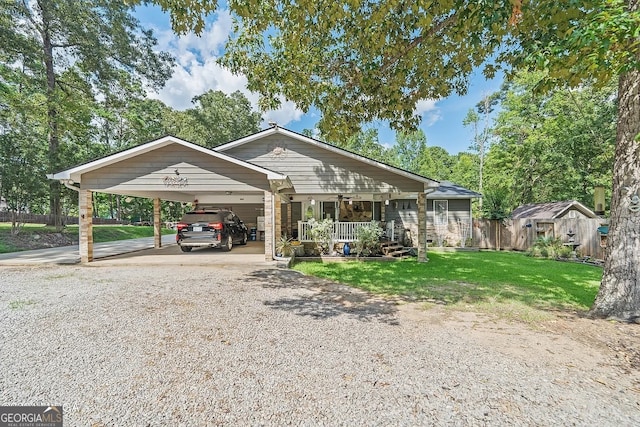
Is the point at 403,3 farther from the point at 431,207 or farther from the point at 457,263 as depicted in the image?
the point at 431,207

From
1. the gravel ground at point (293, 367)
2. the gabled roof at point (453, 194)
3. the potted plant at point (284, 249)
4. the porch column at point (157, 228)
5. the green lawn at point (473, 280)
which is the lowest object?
the green lawn at point (473, 280)

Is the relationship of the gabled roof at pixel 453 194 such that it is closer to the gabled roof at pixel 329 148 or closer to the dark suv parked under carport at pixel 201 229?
the gabled roof at pixel 329 148

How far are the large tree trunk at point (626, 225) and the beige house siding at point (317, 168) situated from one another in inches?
251

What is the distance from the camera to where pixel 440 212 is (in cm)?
1748

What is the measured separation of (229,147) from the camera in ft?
39.9

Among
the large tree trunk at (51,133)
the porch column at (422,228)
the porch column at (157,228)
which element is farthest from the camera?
the large tree trunk at (51,133)

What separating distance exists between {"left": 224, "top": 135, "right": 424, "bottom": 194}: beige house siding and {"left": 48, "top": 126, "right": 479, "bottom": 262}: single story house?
0.12ft

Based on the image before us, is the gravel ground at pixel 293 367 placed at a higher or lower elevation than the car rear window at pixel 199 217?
lower

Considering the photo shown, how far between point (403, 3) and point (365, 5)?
2.72 ft

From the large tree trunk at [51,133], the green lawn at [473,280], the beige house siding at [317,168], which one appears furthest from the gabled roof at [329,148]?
the large tree trunk at [51,133]

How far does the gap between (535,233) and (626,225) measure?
12.6 m

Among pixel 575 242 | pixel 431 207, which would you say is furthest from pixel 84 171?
pixel 575 242

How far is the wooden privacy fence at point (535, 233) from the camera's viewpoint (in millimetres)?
12641

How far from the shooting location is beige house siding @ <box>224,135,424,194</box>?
11.2m
